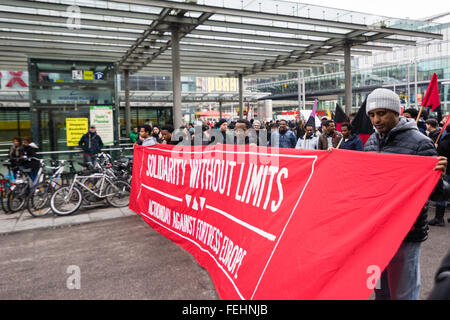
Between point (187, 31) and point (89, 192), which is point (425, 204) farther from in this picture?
point (187, 31)

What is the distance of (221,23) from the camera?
1230cm

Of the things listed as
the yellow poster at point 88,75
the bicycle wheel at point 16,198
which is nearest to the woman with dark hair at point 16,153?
the bicycle wheel at point 16,198

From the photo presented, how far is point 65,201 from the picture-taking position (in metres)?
8.09

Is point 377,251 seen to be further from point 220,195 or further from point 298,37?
point 298,37

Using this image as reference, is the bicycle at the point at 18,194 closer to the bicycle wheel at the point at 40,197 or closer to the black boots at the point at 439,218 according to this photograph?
the bicycle wheel at the point at 40,197

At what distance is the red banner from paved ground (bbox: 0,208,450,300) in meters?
0.51

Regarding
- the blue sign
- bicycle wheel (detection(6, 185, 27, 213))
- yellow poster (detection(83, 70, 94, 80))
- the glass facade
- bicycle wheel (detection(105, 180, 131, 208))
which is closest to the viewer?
bicycle wheel (detection(6, 185, 27, 213))

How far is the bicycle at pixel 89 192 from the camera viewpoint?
8055 millimetres

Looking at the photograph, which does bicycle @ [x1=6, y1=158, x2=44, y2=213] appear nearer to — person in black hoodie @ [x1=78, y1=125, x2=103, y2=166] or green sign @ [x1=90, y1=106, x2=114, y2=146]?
person in black hoodie @ [x1=78, y1=125, x2=103, y2=166]

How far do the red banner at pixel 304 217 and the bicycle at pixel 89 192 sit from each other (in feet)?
15.6

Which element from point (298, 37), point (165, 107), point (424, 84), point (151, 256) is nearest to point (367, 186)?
point (151, 256)

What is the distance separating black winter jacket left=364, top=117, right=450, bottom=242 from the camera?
2.45 metres

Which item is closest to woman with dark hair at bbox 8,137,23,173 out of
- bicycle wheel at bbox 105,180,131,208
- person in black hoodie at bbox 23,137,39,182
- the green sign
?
person in black hoodie at bbox 23,137,39,182

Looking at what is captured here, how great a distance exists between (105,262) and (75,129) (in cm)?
722
